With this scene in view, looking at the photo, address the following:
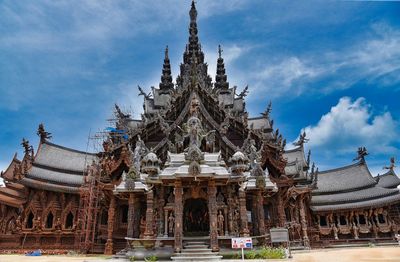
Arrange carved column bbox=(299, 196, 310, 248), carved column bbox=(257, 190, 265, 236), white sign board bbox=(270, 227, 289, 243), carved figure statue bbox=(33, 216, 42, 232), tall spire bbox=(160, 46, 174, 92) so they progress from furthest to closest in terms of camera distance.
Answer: tall spire bbox=(160, 46, 174, 92)
carved figure statue bbox=(33, 216, 42, 232)
carved column bbox=(299, 196, 310, 248)
carved column bbox=(257, 190, 265, 236)
white sign board bbox=(270, 227, 289, 243)

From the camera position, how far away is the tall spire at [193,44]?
41.5 meters

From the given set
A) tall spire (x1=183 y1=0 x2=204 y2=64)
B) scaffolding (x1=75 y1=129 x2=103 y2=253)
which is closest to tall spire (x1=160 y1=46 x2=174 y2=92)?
tall spire (x1=183 y1=0 x2=204 y2=64)

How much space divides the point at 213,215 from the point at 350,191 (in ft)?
87.9

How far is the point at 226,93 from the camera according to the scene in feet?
124

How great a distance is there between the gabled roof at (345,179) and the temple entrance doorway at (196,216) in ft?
74.8

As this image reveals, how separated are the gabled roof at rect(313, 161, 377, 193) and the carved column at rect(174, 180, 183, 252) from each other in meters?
25.6

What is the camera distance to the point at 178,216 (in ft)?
42.3

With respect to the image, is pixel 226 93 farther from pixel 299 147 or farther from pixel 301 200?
pixel 301 200

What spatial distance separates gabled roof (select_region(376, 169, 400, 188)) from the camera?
34969 mm

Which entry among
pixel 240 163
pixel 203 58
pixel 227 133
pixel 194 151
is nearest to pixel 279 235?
pixel 240 163

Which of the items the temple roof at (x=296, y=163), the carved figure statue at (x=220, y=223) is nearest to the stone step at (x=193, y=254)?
the carved figure statue at (x=220, y=223)

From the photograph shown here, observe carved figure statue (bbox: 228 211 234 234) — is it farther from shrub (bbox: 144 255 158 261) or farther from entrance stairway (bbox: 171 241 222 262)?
shrub (bbox: 144 255 158 261)

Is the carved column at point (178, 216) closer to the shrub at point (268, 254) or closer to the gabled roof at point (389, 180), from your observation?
the shrub at point (268, 254)

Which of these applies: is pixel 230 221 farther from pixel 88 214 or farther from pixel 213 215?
pixel 88 214
